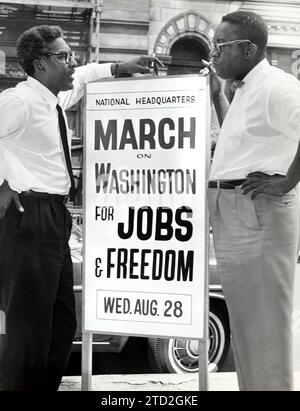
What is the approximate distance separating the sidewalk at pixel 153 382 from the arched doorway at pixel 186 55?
167 cm

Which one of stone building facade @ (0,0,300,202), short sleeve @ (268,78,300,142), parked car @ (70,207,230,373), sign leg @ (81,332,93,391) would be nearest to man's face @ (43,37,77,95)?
stone building facade @ (0,0,300,202)

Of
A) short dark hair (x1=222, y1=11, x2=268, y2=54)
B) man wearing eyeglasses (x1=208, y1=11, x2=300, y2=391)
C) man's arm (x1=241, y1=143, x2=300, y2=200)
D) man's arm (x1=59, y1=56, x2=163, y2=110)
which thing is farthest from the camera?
man's arm (x1=59, y1=56, x2=163, y2=110)

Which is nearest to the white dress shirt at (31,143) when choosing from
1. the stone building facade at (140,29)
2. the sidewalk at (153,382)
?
the stone building facade at (140,29)

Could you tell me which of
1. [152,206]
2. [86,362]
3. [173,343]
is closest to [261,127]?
[152,206]

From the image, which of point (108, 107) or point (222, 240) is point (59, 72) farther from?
point (222, 240)

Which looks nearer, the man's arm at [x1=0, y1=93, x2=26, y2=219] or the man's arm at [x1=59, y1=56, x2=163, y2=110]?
the man's arm at [x1=0, y1=93, x2=26, y2=219]

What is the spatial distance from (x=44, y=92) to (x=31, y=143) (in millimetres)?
263

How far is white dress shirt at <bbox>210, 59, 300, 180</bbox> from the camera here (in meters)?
2.41

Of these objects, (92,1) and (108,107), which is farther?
(92,1)

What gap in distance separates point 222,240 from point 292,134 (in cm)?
53

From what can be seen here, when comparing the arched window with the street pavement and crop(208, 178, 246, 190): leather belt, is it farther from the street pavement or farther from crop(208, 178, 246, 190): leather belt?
the street pavement

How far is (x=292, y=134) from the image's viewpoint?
2408 millimetres

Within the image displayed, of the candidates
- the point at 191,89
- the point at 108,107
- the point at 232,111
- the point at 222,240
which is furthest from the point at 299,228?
the point at 108,107

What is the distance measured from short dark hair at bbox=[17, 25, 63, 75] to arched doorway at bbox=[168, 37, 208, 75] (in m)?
0.66
